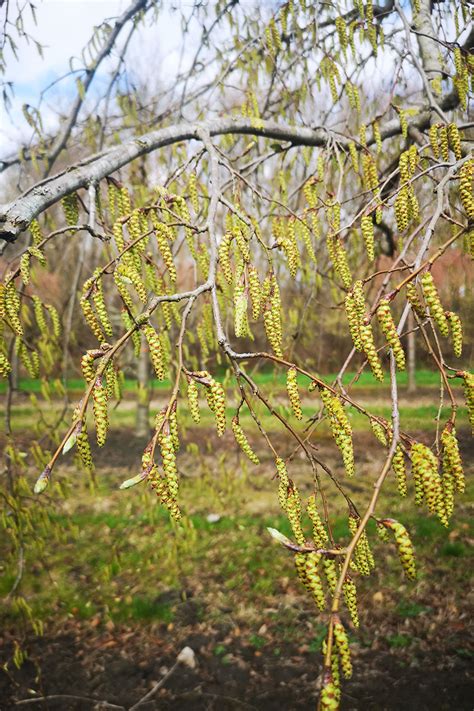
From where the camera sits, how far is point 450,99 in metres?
2.90

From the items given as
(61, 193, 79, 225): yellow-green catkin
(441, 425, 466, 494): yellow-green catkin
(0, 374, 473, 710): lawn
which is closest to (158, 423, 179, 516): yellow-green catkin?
(441, 425, 466, 494): yellow-green catkin

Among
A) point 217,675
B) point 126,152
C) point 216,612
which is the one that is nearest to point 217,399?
point 126,152

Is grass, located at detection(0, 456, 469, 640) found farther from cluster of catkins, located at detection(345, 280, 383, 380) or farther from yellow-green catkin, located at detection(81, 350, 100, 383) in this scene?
yellow-green catkin, located at detection(81, 350, 100, 383)

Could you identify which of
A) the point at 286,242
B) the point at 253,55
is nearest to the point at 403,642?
the point at 286,242

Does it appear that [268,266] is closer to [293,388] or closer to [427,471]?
[293,388]

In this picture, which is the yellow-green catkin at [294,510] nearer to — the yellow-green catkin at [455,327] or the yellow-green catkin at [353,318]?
the yellow-green catkin at [353,318]

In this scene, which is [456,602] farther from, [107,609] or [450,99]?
[450,99]

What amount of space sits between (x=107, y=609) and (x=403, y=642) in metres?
2.34

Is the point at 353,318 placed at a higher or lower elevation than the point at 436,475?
higher

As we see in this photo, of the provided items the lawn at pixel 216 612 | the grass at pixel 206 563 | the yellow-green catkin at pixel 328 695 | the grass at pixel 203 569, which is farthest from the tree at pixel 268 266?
the grass at pixel 203 569

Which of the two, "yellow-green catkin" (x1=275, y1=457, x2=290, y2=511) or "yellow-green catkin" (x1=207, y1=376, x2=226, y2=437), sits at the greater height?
"yellow-green catkin" (x1=207, y1=376, x2=226, y2=437)

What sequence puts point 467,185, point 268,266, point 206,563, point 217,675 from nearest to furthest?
point 467,185, point 268,266, point 217,675, point 206,563

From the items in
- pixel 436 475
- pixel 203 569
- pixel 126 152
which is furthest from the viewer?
pixel 203 569

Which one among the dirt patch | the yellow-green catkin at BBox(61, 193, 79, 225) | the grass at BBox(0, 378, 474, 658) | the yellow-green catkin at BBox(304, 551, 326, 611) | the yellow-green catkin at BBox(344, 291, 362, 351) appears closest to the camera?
the yellow-green catkin at BBox(304, 551, 326, 611)
